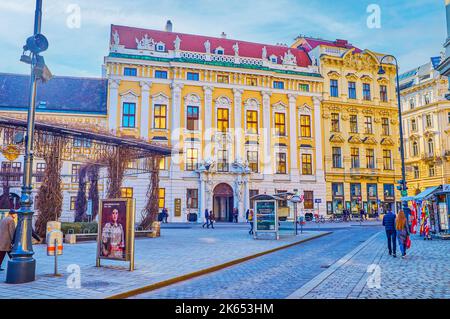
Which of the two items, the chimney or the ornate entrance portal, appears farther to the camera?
the chimney

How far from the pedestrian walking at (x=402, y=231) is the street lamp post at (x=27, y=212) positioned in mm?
11150

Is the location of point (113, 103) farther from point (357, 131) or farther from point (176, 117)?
point (357, 131)

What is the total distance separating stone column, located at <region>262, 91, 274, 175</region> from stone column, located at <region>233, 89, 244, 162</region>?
2702 mm

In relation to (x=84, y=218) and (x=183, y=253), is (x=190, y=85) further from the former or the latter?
(x=183, y=253)

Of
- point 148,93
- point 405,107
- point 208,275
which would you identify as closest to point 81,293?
point 208,275

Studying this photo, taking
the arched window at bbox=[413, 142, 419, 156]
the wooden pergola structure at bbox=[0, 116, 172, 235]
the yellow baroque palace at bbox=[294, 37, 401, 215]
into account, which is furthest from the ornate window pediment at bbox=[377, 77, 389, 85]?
the wooden pergola structure at bbox=[0, 116, 172, 235]

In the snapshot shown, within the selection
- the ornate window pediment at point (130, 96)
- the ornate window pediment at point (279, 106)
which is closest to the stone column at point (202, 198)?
the ornate window pediment at point (130, 96)

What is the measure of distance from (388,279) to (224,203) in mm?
34171

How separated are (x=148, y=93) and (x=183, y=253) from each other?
1149 inches

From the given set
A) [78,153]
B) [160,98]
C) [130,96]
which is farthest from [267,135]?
[78,153]

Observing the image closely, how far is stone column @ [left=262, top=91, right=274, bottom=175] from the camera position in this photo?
44.3 m

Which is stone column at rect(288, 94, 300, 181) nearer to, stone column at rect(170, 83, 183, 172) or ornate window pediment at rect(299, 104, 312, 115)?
ornate window pediment at rect(299, 104, 312, 115)

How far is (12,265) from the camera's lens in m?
9.04

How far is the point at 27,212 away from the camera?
966 cm
